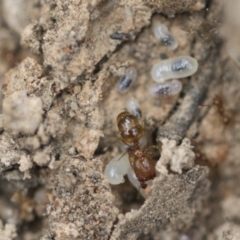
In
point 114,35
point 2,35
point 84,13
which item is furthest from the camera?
point 2,35

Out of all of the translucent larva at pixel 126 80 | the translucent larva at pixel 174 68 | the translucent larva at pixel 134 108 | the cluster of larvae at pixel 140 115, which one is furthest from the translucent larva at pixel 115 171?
the translucent larva at pixel 174 68

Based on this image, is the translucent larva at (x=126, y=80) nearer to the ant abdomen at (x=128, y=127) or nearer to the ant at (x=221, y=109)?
the ant abdomen at (x=128, y=127)

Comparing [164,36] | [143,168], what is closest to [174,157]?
[143,168]

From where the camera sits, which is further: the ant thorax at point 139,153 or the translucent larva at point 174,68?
the translucent larva at point 174,68

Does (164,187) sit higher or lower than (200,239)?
higher

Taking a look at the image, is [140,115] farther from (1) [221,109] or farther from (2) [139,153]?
(1) [221,109]

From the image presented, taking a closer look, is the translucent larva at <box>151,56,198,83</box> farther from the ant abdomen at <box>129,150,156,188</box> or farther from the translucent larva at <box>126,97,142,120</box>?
the ant abdomen at <box>129,150,156,188</box>

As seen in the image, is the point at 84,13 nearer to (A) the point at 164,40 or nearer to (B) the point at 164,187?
(A) the point at 164,40

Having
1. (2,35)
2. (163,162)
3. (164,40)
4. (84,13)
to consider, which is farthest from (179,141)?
(2,35)
